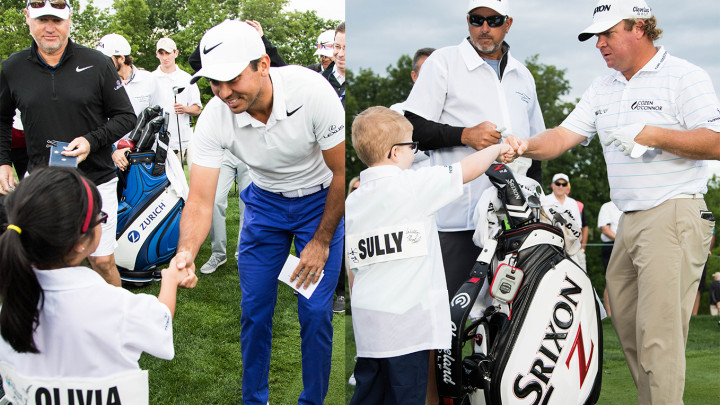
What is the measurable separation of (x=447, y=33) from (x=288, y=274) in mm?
1037

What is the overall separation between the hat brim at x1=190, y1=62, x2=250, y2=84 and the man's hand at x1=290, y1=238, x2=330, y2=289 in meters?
0.64

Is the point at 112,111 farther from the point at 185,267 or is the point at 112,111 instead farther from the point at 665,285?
the point at 665,285

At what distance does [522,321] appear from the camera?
6.88ft

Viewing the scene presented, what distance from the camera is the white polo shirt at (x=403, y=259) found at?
192 cm

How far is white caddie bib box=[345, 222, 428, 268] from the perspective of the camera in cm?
192

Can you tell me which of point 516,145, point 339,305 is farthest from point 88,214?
point 339,305

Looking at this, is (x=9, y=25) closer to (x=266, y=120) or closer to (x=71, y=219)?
(x=266, y=120)

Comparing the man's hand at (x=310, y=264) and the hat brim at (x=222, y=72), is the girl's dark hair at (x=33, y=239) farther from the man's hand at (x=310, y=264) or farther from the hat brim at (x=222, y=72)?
the man's hand at (x=310, y=264)

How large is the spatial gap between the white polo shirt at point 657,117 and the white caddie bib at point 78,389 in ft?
5.32

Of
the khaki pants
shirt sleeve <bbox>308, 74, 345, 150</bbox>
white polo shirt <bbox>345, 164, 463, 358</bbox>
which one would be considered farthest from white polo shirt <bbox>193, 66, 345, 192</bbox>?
the khaki pants

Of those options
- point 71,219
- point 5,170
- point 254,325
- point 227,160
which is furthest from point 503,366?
point 227,160

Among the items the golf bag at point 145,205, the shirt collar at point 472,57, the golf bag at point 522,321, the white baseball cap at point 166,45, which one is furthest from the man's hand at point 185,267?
the white baseball cap at point 166,45

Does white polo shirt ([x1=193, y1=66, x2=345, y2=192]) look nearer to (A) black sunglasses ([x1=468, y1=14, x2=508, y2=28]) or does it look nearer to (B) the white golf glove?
(A) black sunglasses ([x1=468, y1=14, x2=508, y2=28])

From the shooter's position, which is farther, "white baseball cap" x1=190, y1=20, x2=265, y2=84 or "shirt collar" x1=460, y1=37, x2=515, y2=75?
"shirt collar" x1=460, y1=37, x2=515, y2=75
